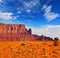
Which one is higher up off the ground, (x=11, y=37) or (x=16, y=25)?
(x=16, y=25)

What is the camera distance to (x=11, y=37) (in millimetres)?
124500

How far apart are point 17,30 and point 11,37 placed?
23.3 m

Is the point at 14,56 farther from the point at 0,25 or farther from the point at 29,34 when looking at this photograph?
the point at 0,25

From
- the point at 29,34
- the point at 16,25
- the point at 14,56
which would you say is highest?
the point at 16,25

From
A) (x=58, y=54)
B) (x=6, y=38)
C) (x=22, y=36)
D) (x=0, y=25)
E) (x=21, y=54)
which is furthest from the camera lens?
(x=0, y=25)

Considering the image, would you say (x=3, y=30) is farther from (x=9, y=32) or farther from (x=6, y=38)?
(x=6, y=38)

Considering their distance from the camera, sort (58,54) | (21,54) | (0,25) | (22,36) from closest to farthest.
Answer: (58,54)
(21,54)
(22,36)
(0,25)

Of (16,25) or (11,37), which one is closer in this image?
(11,37)

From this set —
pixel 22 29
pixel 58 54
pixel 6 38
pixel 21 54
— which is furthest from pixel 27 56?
pixel 22 29

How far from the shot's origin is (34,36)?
5394 inches

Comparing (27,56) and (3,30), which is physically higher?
(3,30)

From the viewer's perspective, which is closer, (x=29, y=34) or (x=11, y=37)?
(x=11, y=37)

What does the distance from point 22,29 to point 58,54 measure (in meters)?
129

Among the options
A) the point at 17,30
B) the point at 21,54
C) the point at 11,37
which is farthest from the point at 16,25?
the point at 21,54
